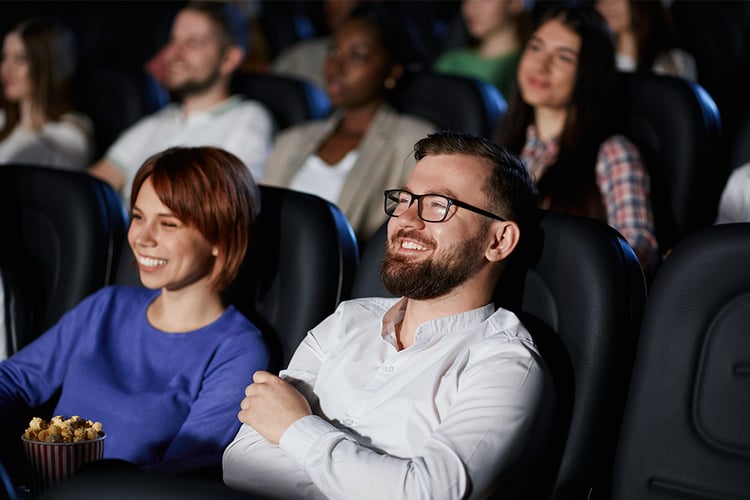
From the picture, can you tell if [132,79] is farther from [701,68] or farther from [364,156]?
[701,68]

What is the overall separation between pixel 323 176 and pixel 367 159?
171 millimetres

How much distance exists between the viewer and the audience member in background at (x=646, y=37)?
3344mm

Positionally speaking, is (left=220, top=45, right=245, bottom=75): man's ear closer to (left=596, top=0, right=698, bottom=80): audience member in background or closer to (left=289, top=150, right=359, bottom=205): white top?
(left=289, top=150, right=359, bottom=205): white top

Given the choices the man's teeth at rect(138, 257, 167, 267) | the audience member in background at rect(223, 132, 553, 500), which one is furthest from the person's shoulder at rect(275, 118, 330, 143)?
the audience member in background at rect(223, 132, 553, 500)

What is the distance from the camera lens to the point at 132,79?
3.66 m

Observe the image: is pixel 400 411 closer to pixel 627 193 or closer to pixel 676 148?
pixel 627 193

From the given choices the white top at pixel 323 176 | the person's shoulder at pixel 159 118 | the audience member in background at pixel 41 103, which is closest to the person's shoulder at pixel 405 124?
the white top at pixel 323 176

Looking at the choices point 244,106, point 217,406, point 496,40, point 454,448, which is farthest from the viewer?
point 496,40

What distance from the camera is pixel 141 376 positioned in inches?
70.9

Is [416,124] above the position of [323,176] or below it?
above

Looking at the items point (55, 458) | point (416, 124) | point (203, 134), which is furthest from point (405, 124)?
point (55, 458)

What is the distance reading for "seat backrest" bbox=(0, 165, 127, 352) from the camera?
2.09 meters

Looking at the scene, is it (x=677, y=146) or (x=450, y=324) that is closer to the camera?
(x=450, y=324)

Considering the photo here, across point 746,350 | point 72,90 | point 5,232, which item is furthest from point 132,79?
point 746,350
